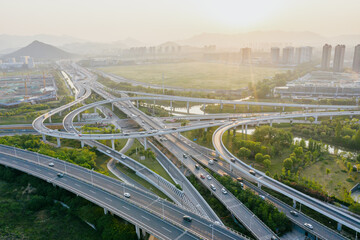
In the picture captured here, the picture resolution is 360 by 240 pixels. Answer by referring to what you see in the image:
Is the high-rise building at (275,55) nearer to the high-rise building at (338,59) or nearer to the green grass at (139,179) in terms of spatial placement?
the high-rise building at (338,59)

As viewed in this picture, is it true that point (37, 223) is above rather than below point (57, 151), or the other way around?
below

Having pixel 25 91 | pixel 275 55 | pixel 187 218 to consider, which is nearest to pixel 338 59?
pixel 275 55

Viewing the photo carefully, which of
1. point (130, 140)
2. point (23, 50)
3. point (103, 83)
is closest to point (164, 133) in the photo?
point (130, 140)

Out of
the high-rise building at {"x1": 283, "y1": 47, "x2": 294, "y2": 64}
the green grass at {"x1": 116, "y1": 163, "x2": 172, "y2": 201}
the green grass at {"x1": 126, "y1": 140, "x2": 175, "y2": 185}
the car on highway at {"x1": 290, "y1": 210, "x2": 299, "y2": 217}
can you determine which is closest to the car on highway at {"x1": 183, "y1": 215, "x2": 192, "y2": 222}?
the green grass at {"x1": 116, "y1": 163, "x2": 172, "y2": 201}

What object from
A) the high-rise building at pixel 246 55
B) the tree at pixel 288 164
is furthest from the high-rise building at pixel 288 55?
the tree at pixel 288 164

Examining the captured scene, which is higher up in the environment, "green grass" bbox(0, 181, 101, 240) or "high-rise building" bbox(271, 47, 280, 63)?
"high-rise building" bbox(271, 47, 280, 63)

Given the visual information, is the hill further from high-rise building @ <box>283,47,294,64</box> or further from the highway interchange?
the highway interchange

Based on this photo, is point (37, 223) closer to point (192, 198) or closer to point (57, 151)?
point (192, 198)
